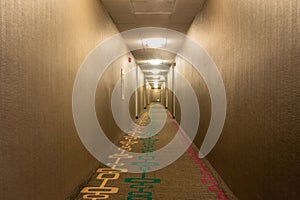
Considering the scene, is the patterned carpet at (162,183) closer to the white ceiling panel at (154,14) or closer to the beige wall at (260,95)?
the beige wall at (260,95)

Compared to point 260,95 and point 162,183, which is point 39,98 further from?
point 162,183

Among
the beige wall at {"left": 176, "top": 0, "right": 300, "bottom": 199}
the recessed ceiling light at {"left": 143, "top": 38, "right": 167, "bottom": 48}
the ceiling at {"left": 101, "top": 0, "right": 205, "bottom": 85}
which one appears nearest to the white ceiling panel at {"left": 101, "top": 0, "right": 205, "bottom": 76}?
the ceiling at {"left": 101, "top": 0, "right": 205, "bottom": 85}

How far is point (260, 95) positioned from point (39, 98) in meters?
1.80

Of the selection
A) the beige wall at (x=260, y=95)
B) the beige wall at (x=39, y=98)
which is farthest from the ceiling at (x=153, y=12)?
the beige wall at (x=39, y=98)

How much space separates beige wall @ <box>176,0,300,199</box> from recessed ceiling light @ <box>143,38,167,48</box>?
3830mm

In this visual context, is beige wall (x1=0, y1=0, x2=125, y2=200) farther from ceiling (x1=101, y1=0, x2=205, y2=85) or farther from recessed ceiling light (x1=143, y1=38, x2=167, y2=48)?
recessed ceiling light (x1=143, y1=38, x2=167, y2=48)

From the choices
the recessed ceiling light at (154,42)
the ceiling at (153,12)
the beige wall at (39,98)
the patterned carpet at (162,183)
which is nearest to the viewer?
the beige wall at (39,98)

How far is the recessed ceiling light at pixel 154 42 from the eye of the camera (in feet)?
23.0

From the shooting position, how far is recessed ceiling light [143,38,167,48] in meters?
7.01

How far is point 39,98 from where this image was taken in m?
1.97

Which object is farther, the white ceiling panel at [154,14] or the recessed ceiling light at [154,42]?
the recessed ceiling light at [154,42]

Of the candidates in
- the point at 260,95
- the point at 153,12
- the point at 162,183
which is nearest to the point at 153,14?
the point at 153,12

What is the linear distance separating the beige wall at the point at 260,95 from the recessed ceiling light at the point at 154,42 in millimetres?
3830

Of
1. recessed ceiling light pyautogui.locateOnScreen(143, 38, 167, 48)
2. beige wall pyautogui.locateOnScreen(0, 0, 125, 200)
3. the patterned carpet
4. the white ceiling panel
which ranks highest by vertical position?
the white ceiling panel
